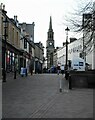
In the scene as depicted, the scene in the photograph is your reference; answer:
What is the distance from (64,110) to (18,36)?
143 feet

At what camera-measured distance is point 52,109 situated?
13.0 metres

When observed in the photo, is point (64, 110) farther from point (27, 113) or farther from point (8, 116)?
point (8, 116)

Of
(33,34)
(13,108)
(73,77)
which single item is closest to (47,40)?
(33,34)

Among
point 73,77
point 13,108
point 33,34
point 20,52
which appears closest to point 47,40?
point 33,34

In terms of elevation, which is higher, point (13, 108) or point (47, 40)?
point (47, 40)

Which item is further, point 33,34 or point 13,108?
point 33,34

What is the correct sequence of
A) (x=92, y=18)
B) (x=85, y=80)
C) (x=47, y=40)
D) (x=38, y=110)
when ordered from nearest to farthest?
(x=38, y=110) < (x=92, y=18) < (x=85, y=80) < (x=47, y=40)

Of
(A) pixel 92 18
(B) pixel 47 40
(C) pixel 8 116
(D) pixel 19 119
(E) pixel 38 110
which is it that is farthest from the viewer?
(B) pixel 47 40

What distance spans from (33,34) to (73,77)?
246 feet

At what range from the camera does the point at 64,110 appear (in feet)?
41.7

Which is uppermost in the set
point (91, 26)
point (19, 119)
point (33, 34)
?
point (33, 34)

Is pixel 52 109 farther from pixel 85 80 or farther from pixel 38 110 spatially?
pixel 85 80

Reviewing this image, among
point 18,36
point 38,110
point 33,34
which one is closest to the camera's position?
point 38,110

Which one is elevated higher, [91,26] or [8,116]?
[91,26]
